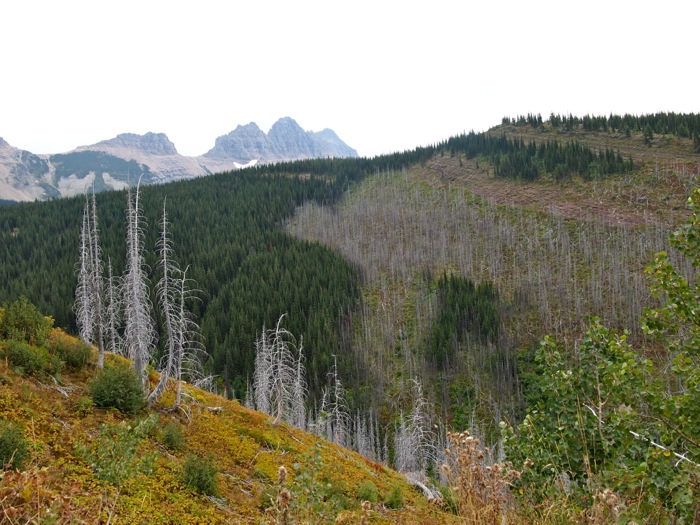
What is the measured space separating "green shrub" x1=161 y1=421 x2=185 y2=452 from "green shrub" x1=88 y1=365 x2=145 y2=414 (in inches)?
51.3

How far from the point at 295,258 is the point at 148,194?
6823 cm

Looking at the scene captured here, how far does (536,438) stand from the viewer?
20.1 ft

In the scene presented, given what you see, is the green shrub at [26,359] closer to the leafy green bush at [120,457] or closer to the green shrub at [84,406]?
the green shrub at [84,406]

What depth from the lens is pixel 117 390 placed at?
1364 centimetres

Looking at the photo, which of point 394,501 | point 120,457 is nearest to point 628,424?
point 120,457

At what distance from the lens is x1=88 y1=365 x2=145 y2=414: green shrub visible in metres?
13.4

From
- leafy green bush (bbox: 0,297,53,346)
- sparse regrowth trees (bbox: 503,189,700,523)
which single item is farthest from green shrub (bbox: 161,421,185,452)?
sparse regrowth trees (bbox: 503,189,700,523)

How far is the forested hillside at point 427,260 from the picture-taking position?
2650 inches

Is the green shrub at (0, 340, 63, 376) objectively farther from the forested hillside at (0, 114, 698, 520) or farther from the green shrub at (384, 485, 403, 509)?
the forested hillside at (0, 114, 698, 520)

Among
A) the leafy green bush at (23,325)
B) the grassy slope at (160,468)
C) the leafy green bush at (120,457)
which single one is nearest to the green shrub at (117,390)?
the grassy slope at (160,468)

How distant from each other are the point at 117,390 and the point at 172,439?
245 centimetres

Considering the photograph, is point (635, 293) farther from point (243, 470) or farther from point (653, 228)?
point (243, 470)

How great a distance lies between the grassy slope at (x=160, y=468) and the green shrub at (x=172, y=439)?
0.72 ft

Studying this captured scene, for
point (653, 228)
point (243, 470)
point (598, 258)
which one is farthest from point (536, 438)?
point (653, 228)
